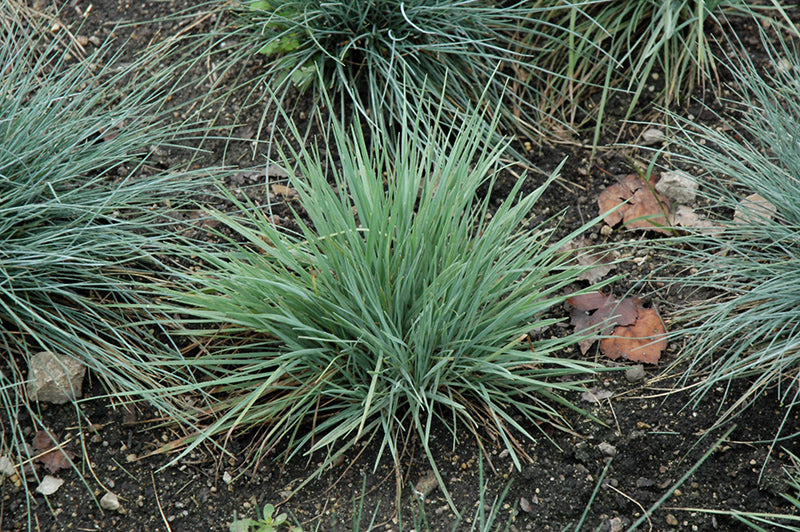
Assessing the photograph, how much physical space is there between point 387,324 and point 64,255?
1.06 m

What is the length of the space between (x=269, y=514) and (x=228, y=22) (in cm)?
224

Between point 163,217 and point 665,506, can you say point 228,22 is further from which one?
point 665,506

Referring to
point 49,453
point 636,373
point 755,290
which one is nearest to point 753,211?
point 755,290

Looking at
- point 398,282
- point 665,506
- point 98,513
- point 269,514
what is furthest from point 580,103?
point 98,513

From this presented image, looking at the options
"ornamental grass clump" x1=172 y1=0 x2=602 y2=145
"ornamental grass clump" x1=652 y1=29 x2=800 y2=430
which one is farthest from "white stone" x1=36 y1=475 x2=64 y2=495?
"ornamental grass clump" x1=652 y1=29 x2=800 y2=430

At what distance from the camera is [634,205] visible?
112 inches

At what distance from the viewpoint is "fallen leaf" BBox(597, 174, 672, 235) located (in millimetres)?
2769

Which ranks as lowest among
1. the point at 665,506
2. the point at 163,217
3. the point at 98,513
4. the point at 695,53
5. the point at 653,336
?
the point at 665,506

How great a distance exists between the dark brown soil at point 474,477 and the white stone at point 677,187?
727 millimetres

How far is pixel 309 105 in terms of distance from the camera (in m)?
3.07

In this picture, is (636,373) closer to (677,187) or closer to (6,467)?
(677,187)

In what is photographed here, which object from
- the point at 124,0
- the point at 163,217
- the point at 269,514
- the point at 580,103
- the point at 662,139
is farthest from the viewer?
the point at 124,0

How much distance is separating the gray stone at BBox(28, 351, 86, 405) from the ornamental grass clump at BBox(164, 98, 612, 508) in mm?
393

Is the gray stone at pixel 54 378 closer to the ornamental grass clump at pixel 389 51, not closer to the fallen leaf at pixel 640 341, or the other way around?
the ornamental grass clump at pixel 389 51
